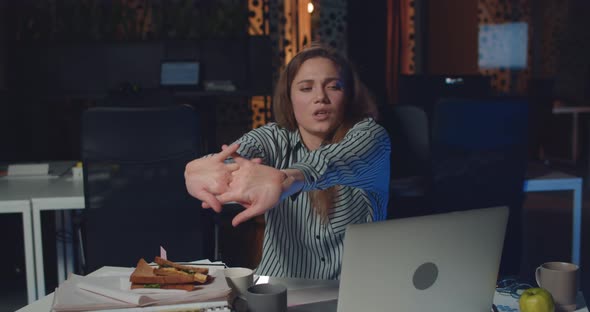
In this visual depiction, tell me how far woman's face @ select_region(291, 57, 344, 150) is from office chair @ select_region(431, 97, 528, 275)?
1.27m

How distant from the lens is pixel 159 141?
7.67 feet

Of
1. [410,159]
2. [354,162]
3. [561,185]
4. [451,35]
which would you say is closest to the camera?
[354,162]

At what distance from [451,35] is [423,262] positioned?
7.87 m

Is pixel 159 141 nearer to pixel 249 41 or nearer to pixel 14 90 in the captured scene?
pixel 249 41

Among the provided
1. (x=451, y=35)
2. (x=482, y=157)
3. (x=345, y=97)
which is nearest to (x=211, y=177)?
(x=345, y=97)

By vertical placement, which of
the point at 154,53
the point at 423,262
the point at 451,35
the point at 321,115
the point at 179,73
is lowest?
the point at 423,262

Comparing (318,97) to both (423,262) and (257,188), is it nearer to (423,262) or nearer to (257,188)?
(257,188)

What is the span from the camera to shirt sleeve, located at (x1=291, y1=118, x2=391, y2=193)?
1.45 meters

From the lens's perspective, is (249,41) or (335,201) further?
(249,41)

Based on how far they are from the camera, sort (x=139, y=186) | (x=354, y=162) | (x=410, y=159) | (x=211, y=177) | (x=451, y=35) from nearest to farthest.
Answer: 1. (x=211, y=177)
2. (x=354, y=162)
3. (x=139, y=186)
4. (x=410, y=159)
5. (x=451, y=35)

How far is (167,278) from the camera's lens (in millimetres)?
1301

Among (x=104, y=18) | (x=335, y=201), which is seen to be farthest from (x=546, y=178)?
(x=104, y=18)

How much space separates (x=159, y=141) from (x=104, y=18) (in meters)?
5.38

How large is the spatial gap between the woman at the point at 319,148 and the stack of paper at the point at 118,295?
1.52 ft
